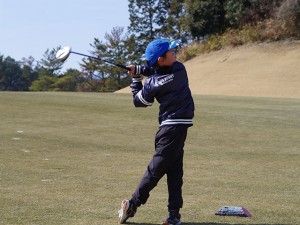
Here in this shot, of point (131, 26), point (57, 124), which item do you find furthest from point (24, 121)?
point (131, 26)

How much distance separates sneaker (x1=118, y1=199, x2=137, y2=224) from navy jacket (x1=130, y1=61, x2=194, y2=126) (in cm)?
87

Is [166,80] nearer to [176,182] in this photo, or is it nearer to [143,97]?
[143,97]

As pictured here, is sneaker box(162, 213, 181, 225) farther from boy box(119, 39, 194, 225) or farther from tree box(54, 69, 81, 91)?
tree box(54, 69, 81, 91)

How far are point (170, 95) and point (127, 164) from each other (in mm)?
4692

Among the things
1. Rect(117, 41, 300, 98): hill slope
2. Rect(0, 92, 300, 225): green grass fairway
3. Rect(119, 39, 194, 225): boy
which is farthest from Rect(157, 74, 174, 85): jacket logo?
Rect(117, 41, 300, 98): hill slope

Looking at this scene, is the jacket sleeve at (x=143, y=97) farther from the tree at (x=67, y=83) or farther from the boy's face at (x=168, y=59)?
the tree at (x=67, y=83)

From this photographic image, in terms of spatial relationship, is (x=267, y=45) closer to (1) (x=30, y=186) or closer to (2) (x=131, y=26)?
(2) (x=131, y=26)

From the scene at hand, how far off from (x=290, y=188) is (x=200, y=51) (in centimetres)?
4504

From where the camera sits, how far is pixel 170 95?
5.84 meters

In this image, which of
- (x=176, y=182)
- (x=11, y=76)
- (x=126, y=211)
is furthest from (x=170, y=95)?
(x=11, y=76)

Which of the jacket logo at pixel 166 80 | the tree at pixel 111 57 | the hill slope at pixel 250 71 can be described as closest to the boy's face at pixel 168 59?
the jacket logo at pixel 166 80

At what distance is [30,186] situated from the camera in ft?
25.3

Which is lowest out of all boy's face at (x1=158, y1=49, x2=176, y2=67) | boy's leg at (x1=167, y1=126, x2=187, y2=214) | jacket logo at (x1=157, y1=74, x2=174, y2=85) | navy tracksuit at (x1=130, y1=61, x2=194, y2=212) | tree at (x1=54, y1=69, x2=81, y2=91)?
tree at (x1=54, y1=69, x2=81, y2=91)

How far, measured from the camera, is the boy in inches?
229
